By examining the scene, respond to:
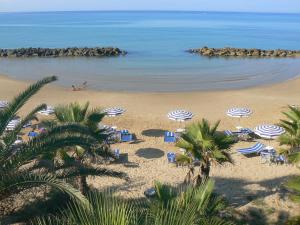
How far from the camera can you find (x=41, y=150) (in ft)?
27.5

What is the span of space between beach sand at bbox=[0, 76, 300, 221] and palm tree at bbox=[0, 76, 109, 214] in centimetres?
565

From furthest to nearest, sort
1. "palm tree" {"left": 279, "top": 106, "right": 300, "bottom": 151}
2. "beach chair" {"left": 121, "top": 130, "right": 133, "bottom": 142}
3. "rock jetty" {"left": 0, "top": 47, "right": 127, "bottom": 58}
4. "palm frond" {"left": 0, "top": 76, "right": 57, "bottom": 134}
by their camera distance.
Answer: "rock jetty" {"left": 0, "top": 47, "right": 127, "bottom": 58} < "beach chair" {"left": 121, "top": 130, "right": 133, "bottom": 142} < "palm tree" {"left": 279, "top": 106, "right": 300, "bottom": 151} < "palm frond" {"left": 0, "top": 76, "right": 57, "bottom": 134}

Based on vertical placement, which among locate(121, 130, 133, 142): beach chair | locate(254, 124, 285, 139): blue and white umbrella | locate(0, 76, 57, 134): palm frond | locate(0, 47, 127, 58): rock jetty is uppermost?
locate(0, 76, 57, 134): palm frond

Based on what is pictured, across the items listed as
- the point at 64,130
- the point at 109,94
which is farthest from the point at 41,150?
the point at 109,94

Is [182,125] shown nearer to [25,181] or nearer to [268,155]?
[268,155]

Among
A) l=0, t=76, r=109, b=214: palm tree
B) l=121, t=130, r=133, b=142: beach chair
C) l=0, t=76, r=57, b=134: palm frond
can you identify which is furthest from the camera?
l=121, t=130, r=133, b=142: beach chair

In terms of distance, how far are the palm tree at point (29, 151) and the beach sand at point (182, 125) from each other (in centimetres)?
565

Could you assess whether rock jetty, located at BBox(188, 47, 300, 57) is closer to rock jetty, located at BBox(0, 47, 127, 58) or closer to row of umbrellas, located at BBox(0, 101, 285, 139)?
rock jetty, located at BBox(0, 47, 127, 58)

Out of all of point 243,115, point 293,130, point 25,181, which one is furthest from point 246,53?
point 25,181

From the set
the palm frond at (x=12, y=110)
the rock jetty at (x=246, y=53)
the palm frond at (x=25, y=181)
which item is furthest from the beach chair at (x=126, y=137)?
the rock jetty at (x=246, y=53)

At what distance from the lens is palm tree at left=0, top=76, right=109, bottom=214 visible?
299 inches

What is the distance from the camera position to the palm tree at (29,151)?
758cm

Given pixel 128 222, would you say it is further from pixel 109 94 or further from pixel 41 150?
pixel 109 94

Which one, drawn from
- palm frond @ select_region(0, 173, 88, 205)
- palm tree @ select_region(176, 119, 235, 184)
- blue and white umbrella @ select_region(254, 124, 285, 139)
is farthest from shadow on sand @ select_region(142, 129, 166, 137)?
palm frond @ select_region(0, 173, 88, 205)
